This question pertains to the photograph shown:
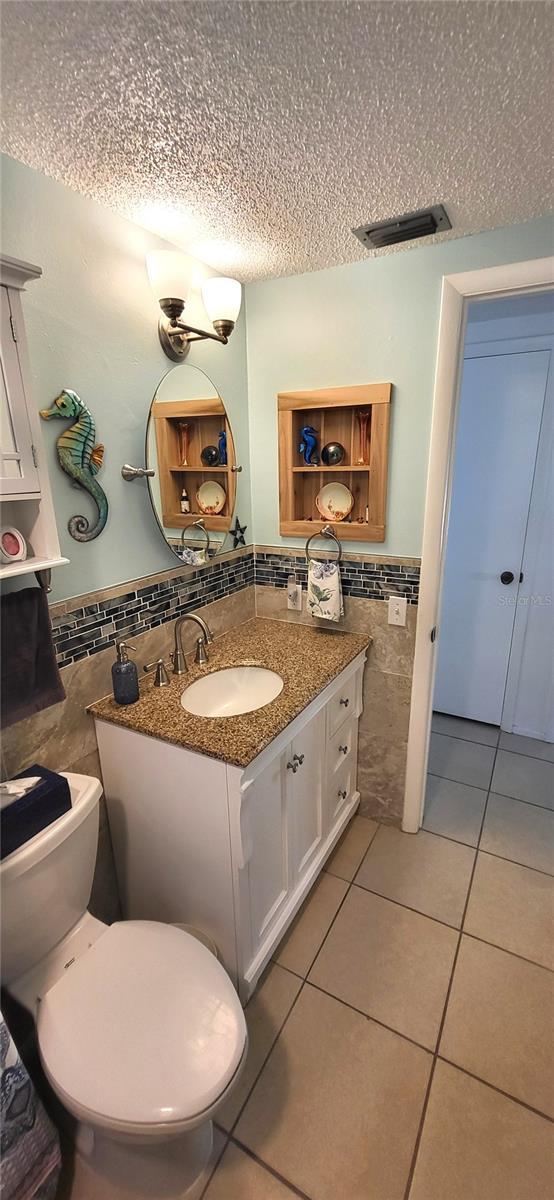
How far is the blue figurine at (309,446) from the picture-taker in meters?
1.76

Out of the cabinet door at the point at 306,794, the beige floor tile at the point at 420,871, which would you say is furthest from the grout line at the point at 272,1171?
the beige floor tile at the point at 420,871

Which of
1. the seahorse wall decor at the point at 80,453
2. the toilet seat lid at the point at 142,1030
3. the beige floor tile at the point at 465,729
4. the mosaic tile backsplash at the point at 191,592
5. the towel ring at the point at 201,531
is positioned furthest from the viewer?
the beige floor tile at the point at 465,729

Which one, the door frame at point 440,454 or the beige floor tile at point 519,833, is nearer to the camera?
the door frame at point 440,454

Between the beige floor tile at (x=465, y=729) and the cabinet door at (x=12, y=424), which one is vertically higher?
the cabinet door at (x=12, y=424)

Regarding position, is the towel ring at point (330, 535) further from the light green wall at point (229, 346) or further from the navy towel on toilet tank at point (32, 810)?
the navy towel on toilet tank at point (32, 810)

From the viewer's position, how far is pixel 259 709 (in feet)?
4.30

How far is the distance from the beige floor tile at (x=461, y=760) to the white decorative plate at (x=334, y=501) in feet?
4.74

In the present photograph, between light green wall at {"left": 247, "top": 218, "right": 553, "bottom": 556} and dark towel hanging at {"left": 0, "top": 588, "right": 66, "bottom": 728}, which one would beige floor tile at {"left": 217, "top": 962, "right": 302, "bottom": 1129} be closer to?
dark towel hanging at {"left": 0, "top": 588, "right": 66, "bottom": 728}

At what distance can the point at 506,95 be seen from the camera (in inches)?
33.4

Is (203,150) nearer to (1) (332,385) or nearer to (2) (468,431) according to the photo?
(1) (332,385)

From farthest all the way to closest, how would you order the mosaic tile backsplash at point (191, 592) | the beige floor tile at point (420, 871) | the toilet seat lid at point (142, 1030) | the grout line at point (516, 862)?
the grout line at point (516, 862), the beige floor tile at point (420, 871), the mosaic tile backsplash at point (191, 592), the toilet seat lid at point (142, 1030)

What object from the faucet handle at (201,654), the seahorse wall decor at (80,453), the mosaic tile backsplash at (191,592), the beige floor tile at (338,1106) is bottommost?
the beige floor tile at (338,1106)

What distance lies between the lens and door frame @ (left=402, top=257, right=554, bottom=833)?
136 centimetres

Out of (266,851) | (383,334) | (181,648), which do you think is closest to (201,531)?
(181,648)
